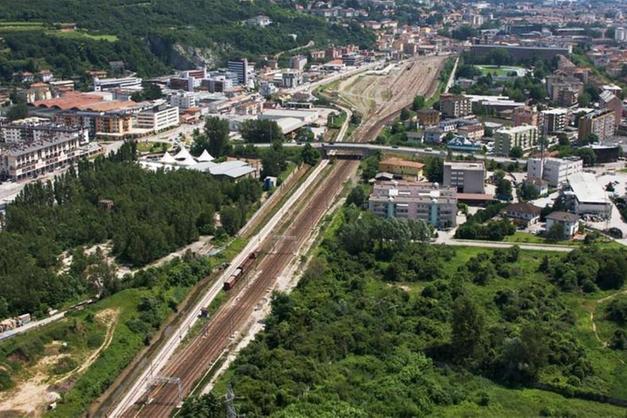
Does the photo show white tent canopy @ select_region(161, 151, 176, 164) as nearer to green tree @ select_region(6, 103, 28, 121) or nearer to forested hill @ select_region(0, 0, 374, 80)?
green tree @ select_region(6, 103, 28, 121)

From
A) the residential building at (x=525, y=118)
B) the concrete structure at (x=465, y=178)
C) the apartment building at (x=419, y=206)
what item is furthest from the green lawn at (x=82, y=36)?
the apartment building at (x=419, y=206)

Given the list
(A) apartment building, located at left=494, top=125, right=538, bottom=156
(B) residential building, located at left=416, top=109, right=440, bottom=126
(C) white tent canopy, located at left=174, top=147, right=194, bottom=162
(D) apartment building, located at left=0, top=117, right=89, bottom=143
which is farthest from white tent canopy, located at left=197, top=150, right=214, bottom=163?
(B) residential building, located at left=416, top=109, right=440, bottom=126

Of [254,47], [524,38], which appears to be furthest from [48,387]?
[524,38]

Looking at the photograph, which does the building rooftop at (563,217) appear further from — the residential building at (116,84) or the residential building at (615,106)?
the residential building at (116,84)

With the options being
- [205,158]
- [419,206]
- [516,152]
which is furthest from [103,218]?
[516,152]

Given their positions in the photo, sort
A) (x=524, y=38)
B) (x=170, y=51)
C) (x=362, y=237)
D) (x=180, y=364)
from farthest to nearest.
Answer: (x=524, y=38) < (x=170, y=51) < (x=362, y=237) < (x=180, y=364)

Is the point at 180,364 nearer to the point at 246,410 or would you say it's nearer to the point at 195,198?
the point at 246,410
